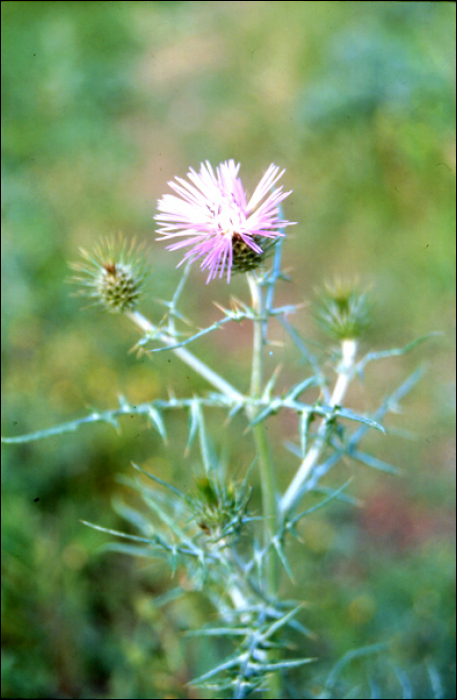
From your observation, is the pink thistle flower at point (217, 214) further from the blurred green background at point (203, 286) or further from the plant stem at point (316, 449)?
the blurred green background at point (203, 286)

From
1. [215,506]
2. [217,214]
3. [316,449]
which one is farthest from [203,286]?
[217,214]

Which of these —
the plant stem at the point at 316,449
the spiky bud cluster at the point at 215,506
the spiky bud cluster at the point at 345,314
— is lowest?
the spiky bud cluster at the point at 215,506

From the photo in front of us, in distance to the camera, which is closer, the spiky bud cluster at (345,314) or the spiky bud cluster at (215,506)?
the spiky bud cluster at (215,506)

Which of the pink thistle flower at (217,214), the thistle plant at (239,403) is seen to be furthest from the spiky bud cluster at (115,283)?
the pink thistle flower at (217,214)

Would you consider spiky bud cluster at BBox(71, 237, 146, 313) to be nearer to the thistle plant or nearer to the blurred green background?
the thistle plant

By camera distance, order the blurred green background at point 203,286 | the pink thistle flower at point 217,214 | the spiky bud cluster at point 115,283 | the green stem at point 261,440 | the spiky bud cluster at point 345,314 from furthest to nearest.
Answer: the blurred green background at point 203,286 → the spiky bud cluster at point 345,314 → the spiky bud cluster at point 115,283 → the green stem at point 261,440 → the pink thistle flower at point 217,214

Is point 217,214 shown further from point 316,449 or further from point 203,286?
point 203,286

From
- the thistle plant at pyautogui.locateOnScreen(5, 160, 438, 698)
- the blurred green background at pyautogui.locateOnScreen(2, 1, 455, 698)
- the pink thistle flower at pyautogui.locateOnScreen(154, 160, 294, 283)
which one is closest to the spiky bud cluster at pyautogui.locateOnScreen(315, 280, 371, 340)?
the thistle plant at pyautogui.locateOnScreen(5, 160, 438, 698)
